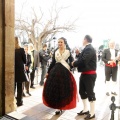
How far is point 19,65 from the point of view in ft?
15.3

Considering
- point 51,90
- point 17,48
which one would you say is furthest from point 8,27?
point 51,90

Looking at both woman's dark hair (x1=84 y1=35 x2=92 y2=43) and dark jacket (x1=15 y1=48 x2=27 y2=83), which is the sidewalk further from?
woman's dark hair (x1=84 y1=35 x2=92 y2=43)

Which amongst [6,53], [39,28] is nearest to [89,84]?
[6,53]

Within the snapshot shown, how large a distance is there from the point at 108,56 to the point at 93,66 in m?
2.06

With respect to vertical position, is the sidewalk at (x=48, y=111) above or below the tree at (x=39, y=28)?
below

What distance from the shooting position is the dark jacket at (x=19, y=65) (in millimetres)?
4625

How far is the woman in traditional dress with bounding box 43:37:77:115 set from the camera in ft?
13.5

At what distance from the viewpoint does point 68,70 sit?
4188 mm

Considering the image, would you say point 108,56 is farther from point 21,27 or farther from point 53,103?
point 21,27

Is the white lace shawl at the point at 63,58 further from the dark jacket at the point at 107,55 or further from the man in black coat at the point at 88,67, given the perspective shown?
the dark jacket at the point at 107,55

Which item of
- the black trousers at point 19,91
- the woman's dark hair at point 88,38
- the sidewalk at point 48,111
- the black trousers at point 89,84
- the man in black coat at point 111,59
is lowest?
the sidewalk at point 48,111

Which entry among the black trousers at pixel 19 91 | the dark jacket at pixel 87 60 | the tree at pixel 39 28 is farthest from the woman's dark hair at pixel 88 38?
the tree at pixel 39 28

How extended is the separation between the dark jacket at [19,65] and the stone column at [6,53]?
37.6 inches

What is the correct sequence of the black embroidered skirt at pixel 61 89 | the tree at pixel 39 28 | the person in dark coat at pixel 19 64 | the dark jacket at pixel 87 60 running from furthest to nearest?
1. the tree at pixel 39 28
2. the person in dark coat at pixel 19 64
3. the black embroidered skirt at pixel 61 89
4. the dark jacket at pixel 87 60
